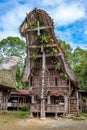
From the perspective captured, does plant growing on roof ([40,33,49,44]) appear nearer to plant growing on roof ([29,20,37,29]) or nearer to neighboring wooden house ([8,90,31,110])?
plant growing on roof ([29,20,37,29])

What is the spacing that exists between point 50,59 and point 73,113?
260 inches

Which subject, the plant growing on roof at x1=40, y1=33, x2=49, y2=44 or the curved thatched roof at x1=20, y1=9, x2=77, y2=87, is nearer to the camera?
the curved thatched roof at x1=20, y1=9, x2=77, y2=87

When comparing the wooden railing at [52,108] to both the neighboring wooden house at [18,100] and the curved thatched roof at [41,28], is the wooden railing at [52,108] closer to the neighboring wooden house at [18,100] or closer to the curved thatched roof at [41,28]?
the curved thatched roof at [41,28]

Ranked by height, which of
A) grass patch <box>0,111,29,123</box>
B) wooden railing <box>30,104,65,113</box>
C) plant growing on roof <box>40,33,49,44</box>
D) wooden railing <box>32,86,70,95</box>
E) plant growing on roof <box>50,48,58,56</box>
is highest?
plant growing on roof <box>40,33,49,44</box>

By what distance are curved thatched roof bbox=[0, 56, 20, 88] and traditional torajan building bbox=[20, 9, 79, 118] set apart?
3.68m

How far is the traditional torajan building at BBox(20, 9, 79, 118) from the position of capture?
85.0 ft

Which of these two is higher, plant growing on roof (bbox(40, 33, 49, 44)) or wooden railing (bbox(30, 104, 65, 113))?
plant growing on roof (bbox(40, 33, 49, 44))

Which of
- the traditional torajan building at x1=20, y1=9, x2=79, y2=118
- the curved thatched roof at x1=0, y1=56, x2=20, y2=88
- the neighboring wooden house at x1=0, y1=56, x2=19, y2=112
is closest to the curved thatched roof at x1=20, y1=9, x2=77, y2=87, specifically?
the traditional torajan building at x1=20, y1=9, x2=79, y2=118

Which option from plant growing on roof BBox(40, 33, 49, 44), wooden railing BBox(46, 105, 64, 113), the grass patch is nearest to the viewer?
the grass patch

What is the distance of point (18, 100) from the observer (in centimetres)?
3850

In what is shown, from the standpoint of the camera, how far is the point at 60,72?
27281mm

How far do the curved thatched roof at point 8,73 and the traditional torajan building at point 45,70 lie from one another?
3.68m

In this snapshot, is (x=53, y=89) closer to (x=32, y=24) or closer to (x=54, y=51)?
(x=54, y=51)

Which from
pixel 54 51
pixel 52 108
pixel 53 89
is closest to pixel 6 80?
pixel 53 89
